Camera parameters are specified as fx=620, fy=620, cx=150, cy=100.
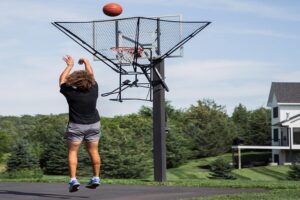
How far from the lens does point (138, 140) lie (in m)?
43.8

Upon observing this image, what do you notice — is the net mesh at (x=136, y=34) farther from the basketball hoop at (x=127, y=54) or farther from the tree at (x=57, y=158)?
the tree at (x=57, y=158)

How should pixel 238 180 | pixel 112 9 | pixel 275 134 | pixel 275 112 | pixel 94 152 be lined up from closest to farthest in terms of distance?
pixel 94 152 → pixel 112 9 → pixel 238 180 → pixel 275 134 → pixel 275 112

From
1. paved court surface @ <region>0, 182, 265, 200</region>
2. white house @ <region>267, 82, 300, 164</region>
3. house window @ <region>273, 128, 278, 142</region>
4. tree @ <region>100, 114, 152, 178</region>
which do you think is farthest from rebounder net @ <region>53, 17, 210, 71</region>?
house window @ <region>273, 128, 278, 142</region>

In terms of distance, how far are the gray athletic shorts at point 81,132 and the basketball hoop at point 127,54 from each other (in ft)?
23.8

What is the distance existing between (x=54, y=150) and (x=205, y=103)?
4471 centimetres

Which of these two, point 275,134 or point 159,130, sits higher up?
point 159,130

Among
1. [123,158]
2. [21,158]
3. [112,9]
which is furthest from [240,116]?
[112,9]

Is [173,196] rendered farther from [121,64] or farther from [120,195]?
[121,64]

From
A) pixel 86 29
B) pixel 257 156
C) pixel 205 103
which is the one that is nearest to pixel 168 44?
pixel 86 29

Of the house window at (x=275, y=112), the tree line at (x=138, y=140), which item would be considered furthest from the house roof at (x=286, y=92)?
the tree line at (x=138, y=140)

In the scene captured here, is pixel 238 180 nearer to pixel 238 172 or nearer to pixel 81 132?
pixel 81 132

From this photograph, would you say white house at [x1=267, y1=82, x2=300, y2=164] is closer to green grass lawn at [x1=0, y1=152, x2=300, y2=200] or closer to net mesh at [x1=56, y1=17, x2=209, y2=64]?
green grass lawn at [x1=0, y1=152, x2=300, y2=200]

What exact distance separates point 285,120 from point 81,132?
55075 millimetres

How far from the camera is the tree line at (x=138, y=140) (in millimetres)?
35875
